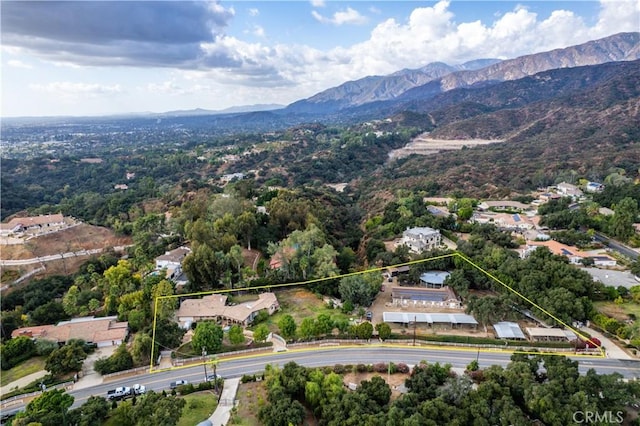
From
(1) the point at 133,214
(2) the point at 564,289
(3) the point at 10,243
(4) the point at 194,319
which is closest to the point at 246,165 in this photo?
(1) the point at 133,214

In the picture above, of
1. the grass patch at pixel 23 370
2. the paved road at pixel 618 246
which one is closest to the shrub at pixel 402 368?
the grass patch at pixel 23 370

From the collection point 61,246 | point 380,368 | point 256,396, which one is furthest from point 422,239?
point 61,246

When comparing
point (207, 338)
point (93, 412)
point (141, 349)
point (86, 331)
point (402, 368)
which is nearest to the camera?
point (93, 412)

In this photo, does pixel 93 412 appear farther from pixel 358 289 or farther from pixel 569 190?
pixel 569 190

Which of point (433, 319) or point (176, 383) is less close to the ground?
point (433, 319)

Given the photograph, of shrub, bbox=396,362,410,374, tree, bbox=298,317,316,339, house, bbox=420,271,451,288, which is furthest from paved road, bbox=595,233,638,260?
tree, bbox=298,317,316,339

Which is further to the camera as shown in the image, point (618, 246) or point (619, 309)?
point (618, 246)

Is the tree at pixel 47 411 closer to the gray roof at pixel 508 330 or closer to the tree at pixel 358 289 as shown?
the tree at pixel 358 289
